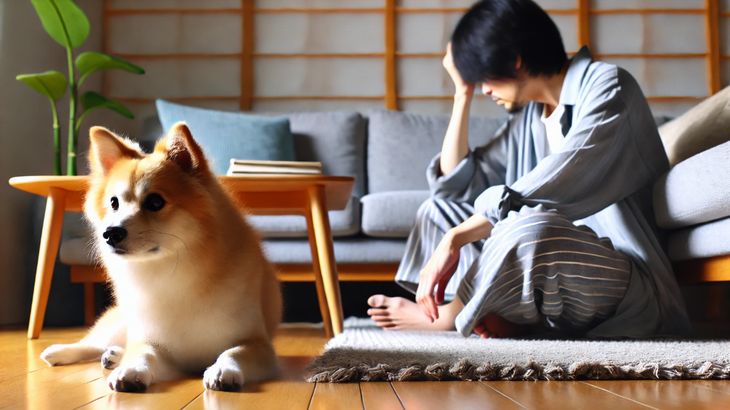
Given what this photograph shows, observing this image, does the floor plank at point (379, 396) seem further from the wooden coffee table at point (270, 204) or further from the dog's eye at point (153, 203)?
the wooden coffee table at point (270, 204)

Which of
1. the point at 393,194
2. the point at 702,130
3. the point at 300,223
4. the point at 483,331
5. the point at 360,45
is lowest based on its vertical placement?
the point at 483,331

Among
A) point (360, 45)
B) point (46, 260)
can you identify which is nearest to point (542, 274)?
point (46, 260)

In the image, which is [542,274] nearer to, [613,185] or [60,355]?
[613,185]

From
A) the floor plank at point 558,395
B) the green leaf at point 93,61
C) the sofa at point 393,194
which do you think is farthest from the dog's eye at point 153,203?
the green leaf at point 93,61

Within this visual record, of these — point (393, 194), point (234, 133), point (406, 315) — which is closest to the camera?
point (406, 315)

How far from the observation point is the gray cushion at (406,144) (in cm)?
326

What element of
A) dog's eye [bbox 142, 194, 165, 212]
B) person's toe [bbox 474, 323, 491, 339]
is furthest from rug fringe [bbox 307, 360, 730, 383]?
person's toe [bbox 474, 323, 491, 339]

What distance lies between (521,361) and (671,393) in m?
0.27

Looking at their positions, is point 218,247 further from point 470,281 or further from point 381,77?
point 381,77

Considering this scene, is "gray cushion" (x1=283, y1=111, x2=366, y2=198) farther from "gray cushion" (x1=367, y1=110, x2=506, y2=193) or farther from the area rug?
the area rug

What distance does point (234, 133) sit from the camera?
315cm

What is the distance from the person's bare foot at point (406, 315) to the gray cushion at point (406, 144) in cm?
127

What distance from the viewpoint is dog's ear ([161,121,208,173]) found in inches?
49.2

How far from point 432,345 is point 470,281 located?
0.24 metres
